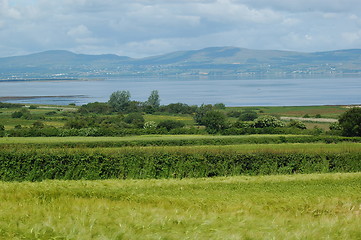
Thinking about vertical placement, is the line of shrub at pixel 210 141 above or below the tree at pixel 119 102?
below

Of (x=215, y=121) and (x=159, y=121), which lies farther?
(x=159, y=121)

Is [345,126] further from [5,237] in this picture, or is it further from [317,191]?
[5,237]

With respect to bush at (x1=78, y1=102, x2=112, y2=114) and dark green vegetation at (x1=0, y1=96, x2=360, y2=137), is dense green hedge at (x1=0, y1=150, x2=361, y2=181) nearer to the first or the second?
dark green vegetation at (x1=0, y1=96, x2=360, y2=137)

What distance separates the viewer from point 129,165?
21.5 meters

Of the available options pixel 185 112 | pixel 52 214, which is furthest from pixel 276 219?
pixel 185 112

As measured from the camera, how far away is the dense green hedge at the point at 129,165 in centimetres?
2131

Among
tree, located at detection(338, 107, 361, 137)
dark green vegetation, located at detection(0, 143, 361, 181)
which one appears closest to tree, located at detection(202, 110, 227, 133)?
tree, located at detection(338, 107, 361, 137)

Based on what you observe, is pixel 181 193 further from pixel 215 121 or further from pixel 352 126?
pixel 215 121

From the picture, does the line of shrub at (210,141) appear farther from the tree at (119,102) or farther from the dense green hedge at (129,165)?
the tree at (119,102)

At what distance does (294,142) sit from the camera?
31344mm

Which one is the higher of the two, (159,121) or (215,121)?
(215,121)

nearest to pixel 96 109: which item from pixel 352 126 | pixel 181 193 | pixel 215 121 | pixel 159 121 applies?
pixel 159 121

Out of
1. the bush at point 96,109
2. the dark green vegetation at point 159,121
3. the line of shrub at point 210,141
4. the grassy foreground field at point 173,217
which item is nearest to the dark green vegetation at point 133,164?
the line of shrub at point 210,141

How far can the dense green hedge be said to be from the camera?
21.3m
